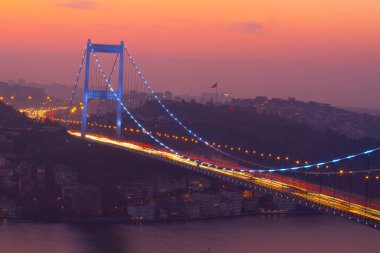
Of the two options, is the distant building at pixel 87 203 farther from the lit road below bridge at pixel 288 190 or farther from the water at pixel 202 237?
the lit road below bridge at pixel 288 190

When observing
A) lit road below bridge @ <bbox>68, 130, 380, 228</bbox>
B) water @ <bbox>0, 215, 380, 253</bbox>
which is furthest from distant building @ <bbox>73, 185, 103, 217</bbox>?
lit road below bridge @ <bbox>68, 130, 380, 228</bbox>

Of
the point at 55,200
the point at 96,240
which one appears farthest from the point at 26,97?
the point at 96,240

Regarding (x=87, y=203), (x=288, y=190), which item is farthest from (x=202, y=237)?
(x=87, y=203)

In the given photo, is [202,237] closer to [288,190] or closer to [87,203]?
[288,190]

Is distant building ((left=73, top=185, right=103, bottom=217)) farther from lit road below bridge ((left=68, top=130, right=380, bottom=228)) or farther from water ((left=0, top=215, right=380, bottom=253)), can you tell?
lit road below bridge ((left=68, top=130, right=380, bottom=228))

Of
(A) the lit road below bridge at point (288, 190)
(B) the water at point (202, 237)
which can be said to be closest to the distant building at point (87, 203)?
(B) the water at point (202, 237)

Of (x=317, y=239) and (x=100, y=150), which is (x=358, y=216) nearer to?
(x=317, y=239)

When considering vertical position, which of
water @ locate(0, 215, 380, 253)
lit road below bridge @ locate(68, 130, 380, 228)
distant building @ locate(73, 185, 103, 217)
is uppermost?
lit road below bridge @ locate(68, 130, 380, 228)
